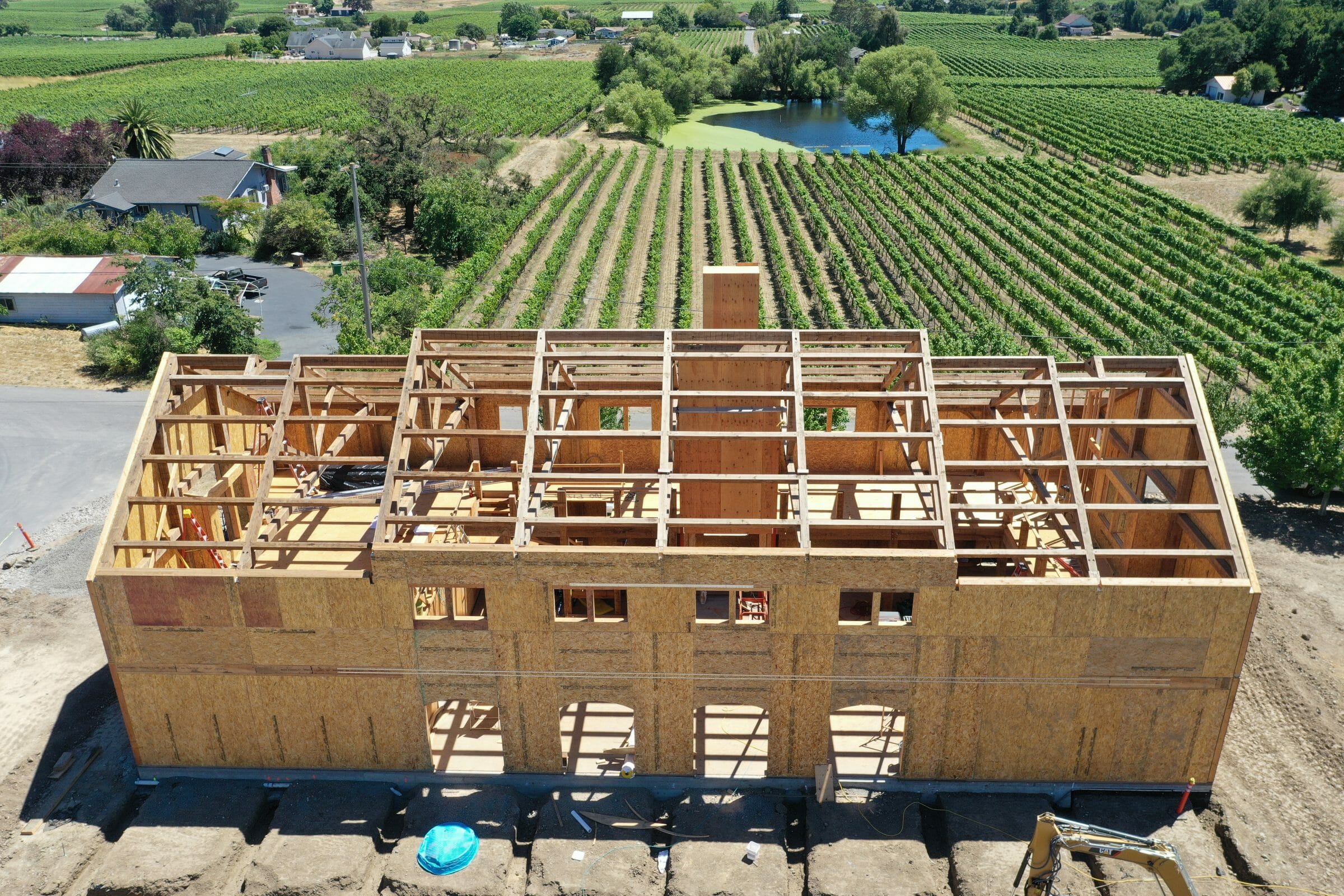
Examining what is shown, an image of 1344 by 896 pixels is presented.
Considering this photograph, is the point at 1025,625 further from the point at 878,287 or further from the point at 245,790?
the point at 878,287

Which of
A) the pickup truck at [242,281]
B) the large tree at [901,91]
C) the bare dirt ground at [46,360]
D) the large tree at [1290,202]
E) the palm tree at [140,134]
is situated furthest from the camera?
the large tree at [901,91]

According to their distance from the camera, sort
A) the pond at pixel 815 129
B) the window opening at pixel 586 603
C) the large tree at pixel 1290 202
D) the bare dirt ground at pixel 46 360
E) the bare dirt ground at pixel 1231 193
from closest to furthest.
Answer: the window opening at pixel 586 603 < the bare dirt ground at pixel 46 360 < the large tree at pixel 1290 202 < the bare dirt ground at pixel 1231 193 < the pond at pixel 815 129

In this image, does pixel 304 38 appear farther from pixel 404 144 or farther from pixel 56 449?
pixel 56 449

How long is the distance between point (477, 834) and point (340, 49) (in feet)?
535

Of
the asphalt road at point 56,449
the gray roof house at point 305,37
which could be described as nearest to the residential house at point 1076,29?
the gray roof house at point 305,37

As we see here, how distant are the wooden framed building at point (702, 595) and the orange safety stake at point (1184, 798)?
0.81 ft

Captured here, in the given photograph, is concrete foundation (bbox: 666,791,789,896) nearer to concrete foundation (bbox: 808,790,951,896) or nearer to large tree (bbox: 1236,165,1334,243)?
concrete foundation (bbox: 808,790,951,896)

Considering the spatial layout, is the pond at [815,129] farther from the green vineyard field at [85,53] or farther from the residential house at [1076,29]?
the green vineyard field at [85,53]

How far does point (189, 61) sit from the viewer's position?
15550 cm

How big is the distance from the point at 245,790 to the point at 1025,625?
1481cm

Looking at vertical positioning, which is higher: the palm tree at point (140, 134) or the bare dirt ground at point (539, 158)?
the palm tree at point (140, 134)

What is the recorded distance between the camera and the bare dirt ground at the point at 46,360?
40219 millimetres

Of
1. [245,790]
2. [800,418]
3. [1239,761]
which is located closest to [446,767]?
[245,790]

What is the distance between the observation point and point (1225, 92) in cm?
11644
